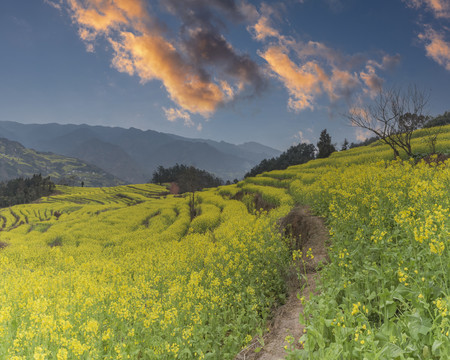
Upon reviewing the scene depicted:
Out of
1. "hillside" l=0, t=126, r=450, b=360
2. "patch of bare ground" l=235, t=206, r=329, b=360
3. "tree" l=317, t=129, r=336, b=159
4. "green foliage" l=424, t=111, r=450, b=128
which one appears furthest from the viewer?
"tree" l=317, t=129, r=336, b=159

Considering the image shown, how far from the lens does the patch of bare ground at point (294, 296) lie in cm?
441

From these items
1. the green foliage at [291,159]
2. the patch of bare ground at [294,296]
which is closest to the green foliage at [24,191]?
the green foliage at [291,159]

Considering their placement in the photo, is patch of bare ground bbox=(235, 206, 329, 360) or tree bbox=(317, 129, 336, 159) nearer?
patch of bare ground bbox=(235, 206, 329, 360)

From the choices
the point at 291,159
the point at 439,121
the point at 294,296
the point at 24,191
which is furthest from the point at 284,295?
the point at 24,191

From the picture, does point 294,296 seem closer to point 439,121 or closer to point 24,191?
point 439,121

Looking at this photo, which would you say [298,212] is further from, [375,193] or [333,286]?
[333,286]

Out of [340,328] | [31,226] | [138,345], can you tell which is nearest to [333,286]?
[340,328]

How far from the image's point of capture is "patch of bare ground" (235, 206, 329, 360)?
14.5 ft

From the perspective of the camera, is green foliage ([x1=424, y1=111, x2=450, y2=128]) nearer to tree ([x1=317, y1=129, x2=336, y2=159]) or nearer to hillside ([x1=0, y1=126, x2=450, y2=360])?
tree ([x1=317, y1=129, x2=336, y2=159])

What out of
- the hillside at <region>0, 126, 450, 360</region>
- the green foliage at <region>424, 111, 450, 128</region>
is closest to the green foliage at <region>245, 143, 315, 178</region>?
the green foliage at <region>424, 111, 450, 128</region>

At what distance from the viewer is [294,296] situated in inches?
251

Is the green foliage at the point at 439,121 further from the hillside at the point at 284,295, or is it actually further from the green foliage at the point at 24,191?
the green foliage at the point at 24,191

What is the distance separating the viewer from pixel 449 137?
96.1ft

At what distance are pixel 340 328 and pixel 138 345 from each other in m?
4.70
